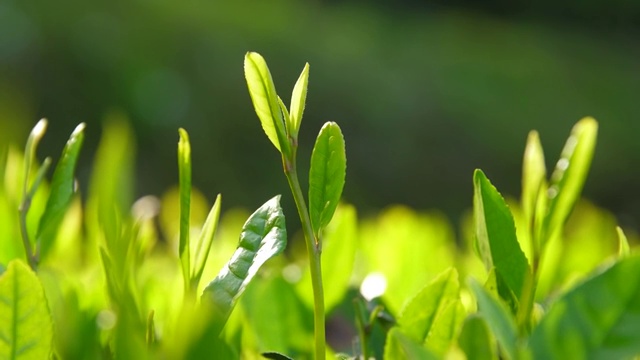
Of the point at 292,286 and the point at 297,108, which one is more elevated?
the point at 297,108

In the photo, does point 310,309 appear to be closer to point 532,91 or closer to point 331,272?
point 331,272

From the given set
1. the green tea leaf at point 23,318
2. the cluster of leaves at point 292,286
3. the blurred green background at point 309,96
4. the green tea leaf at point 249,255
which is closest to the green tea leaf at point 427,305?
the cluster of leaves at point 292,286

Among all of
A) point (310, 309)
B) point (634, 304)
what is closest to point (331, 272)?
point (310, 309)

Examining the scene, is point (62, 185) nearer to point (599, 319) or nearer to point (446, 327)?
point (446, 327)

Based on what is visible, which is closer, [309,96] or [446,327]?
Answer: [446,327]

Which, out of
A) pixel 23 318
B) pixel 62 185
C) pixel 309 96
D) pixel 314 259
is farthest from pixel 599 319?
pixel 309 96

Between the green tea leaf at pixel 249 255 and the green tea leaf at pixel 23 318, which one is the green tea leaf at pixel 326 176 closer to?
the green tea leaf at pixel 249 255
